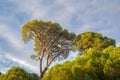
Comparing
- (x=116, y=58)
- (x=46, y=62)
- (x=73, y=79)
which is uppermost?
(x=46, y=62)

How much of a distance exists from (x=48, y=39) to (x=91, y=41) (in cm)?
459

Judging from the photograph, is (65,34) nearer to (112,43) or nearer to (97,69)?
(112,43)

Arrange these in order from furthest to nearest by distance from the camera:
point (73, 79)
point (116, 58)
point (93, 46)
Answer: point (93, 46)
point (116, 58)
point (73, 79)

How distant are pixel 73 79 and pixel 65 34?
17.0m

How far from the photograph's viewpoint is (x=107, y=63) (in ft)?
57.5

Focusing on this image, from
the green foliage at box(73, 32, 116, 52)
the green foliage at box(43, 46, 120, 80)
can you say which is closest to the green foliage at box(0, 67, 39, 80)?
the green foliage at box(43, 46, 120, 80)

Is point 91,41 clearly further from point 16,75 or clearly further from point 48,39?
point 16,75

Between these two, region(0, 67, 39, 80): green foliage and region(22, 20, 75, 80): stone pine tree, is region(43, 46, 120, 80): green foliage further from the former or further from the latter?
region(22, 20, 75, 80): stone pine tree

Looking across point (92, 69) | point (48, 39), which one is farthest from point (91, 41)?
point (92, 69)

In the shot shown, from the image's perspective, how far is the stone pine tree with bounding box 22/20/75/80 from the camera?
108 ft

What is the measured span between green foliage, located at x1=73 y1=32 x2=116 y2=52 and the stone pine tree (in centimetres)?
99

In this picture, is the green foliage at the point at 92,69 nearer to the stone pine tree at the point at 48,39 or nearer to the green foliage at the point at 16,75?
the green foliage at the point at 16,75

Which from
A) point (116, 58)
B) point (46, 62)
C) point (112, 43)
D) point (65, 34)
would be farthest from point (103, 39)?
point (116, 58)

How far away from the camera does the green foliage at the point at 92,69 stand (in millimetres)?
17375
